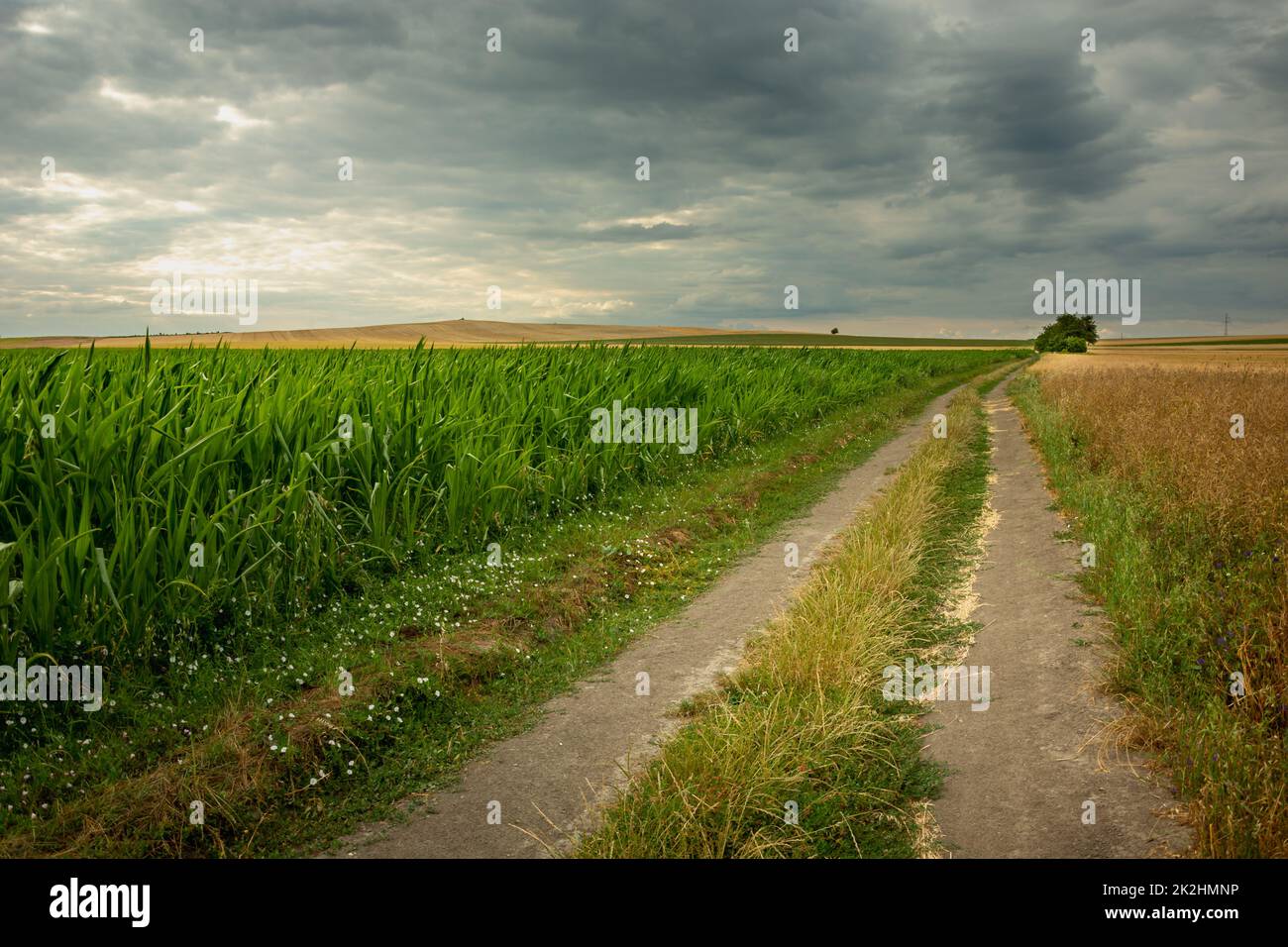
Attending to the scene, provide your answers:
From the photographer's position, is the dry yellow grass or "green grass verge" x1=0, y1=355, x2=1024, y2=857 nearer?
"green grass verge" x1=0, y1=355, x2=1024, y2=857

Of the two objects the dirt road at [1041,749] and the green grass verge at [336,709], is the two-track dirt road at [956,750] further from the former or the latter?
the green grass verge at [336,709]

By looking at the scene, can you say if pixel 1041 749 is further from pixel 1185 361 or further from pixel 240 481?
pixel 1185 361

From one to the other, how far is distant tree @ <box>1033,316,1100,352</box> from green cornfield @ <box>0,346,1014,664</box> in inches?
4259

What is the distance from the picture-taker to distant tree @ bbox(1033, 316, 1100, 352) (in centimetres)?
10506

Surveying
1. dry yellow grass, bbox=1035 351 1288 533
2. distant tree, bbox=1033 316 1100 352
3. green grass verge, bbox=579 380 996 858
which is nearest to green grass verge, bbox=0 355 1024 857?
green grass verge, bbox=579 380 996 858

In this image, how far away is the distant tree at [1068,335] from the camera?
105062 mm

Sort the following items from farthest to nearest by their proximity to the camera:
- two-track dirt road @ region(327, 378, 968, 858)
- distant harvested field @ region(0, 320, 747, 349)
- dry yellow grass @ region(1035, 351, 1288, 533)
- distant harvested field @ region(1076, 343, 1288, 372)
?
1. distant harvested field @ region(0, 320, 747, 349)
2. distant harvested field @ region(1076, 343, 1288, 372)
3. dry yellow grass @ region(1035, 351, 1288, 533)
4. two-track dirt road @ region(327, 378, 968, 858)

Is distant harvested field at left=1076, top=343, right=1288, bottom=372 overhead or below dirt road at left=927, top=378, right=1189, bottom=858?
overhead

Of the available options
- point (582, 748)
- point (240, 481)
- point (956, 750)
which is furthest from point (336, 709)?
point (956, 750)

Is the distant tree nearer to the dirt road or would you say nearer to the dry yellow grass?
the dry yellow grass

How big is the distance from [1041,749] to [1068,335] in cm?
12310

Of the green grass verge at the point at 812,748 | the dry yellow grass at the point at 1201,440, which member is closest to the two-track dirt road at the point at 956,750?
the green grass verge at the point at 812,748

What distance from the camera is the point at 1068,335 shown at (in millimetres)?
112375
